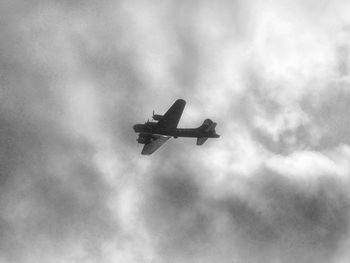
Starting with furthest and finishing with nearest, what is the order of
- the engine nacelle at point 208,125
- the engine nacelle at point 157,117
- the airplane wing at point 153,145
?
the airplane wing at point 153,145, the engine nacelle at point 208,125, the engine nacelle at point 157,117

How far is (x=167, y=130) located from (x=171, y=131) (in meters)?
0.93

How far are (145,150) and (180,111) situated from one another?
11.4 meters

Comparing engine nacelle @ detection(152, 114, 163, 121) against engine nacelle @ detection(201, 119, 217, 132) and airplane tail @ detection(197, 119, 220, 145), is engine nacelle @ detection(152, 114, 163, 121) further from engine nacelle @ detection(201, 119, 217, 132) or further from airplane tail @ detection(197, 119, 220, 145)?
engine nacelle @ detection(201, 119, 217, 132)

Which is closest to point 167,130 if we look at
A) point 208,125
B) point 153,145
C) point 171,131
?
point 171,131

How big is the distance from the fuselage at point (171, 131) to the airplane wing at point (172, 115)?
0.99 meters

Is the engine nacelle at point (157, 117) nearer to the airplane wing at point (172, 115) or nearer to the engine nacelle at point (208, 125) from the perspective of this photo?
the airplane wing at point (172, 115)

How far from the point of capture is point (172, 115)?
75688 millimetres

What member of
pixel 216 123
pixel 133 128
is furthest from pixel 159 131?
pixel 216 123

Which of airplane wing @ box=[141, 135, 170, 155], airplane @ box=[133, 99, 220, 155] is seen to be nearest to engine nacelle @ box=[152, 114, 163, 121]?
airplane @ box=[133, 99, 220, 155]

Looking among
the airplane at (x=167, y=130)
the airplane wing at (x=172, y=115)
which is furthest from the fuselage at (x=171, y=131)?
the airplane wing at (x=172, y=115)

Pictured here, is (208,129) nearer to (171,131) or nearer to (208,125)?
(208,125)

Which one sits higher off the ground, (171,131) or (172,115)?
(172,115)

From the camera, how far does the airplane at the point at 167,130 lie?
75500 mm

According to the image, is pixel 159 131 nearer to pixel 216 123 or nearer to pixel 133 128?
pixel 133 128
